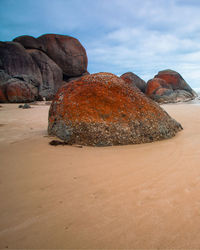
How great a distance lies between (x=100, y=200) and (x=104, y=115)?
1687mm

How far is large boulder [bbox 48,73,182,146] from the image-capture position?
2834 mm

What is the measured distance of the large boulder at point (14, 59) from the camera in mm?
18438

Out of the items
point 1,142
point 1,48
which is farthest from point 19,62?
point 1,142

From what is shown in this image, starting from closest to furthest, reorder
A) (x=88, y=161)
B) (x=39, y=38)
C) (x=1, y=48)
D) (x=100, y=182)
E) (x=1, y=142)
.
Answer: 1. (x=100, y=182)
2. (x=88, y=161)
3. (x=1, y=142)
4. (x=1, y=48)
5. (x=39, y=38)

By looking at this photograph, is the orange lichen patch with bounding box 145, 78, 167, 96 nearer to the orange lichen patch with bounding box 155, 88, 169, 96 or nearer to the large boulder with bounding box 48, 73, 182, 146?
the orange lichen patch with bounding box 155, 88, 169, 96

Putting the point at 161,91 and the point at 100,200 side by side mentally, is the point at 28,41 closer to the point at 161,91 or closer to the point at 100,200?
the point at 161,91

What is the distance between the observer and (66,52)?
23766mm

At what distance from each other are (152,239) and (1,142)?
2692 mm

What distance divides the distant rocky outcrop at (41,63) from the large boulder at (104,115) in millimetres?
10190

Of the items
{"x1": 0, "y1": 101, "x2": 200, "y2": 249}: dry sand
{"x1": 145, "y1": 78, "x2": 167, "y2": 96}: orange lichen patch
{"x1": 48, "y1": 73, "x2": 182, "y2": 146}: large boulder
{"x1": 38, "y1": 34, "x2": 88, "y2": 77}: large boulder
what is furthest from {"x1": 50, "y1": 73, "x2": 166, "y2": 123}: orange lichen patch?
{"x1": 38, "y1": 34, "x2": 88, "y2": 77}: large boulder

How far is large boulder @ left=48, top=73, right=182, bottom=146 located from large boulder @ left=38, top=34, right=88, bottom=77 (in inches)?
876

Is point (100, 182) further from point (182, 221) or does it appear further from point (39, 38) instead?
point (39, 38)

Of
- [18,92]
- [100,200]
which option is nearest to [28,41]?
[18,92]

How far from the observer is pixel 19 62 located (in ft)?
62.1
